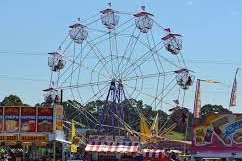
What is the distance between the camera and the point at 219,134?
46500 millimetres

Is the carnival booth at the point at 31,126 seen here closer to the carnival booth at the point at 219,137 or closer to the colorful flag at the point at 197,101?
the carnival booth at the point at 219,137

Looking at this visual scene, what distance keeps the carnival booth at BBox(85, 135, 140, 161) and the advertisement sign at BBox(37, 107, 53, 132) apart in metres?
4.75

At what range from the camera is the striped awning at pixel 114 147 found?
5406cm

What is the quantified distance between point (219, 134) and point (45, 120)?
14074mm

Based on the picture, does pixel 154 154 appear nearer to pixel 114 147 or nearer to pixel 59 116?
pixel 114 147

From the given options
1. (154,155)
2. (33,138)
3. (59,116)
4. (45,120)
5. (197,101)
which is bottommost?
(154,155)

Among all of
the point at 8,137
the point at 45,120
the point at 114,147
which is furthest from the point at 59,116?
the point at 114,147

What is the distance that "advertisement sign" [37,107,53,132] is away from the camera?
51625mm

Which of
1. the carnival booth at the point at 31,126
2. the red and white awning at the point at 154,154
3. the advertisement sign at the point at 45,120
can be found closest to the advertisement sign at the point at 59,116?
the carnival booth at the point at 31,126

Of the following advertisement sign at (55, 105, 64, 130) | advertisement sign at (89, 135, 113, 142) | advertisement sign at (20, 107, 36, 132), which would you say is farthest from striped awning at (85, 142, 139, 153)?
advertisement sign at (20, 107, 36, 132)

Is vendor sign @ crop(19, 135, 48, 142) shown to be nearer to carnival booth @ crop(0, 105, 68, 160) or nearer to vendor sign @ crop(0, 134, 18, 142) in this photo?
carnival booth @ crop(0, 105, 68, 160)

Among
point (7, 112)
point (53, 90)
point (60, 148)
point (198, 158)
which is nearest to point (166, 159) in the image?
point (198, 158)

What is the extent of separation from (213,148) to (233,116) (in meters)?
2.68

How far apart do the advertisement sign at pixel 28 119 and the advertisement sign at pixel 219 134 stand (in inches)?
515
